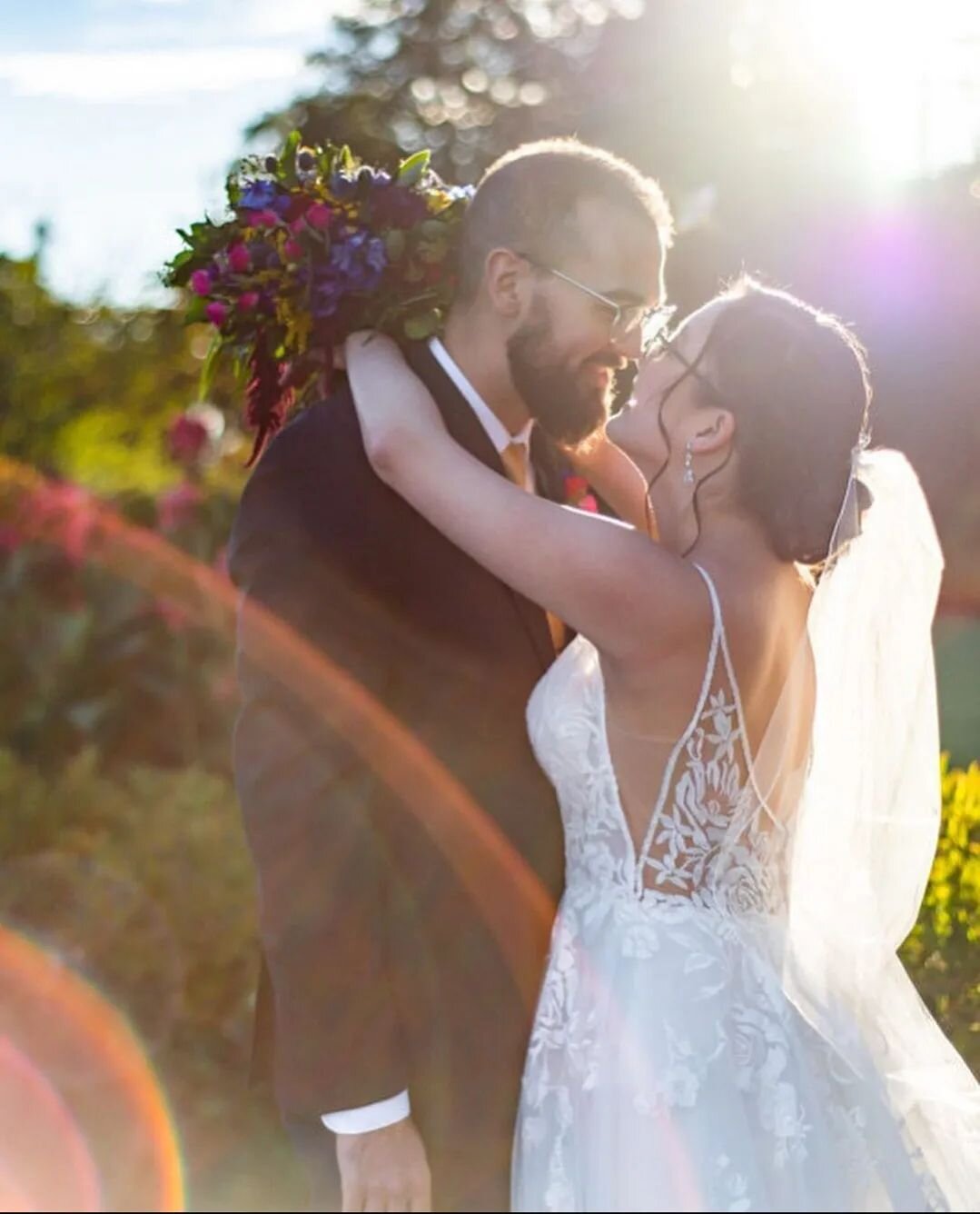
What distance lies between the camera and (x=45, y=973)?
600cm

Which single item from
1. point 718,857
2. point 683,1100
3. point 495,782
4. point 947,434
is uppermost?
point 947,434

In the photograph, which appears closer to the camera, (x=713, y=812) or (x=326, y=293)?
(x=713, y=812)

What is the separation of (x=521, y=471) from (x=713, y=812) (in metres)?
0.95

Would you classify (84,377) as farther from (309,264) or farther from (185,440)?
(309,264)

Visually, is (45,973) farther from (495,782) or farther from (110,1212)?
(495,782)

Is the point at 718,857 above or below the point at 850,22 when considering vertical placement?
below

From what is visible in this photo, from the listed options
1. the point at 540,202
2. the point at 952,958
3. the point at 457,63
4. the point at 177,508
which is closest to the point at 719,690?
the point at 540,202

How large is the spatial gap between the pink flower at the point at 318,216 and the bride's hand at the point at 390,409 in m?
0.29

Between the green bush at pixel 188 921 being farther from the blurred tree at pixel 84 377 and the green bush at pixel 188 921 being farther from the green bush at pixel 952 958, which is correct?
the blurred tree at pixel 84 377

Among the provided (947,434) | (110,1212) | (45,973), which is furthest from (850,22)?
(110,1212)

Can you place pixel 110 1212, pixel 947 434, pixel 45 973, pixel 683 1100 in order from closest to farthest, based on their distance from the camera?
pixel 683 1100 < pixel 110 1212 < pixel 45 973 < pixel 947 434

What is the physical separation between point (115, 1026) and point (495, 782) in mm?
3457

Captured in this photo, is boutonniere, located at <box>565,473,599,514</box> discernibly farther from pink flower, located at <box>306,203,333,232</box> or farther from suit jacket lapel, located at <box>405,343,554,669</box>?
pink flower, located at <box>306,203,333,232</box>

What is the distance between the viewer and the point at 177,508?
776 centimetres
